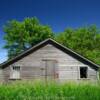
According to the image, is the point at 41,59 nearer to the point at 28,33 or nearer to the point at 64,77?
the point at 64,77

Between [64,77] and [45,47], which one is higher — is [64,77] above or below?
below

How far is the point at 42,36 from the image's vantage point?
54969mm

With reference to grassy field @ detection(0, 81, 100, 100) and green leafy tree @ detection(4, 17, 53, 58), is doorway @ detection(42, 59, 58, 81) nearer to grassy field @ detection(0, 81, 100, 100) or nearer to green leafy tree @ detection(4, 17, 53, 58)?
grassy field @ detection(0, 81, 100, 100)

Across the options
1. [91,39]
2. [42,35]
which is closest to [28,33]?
[42,35]

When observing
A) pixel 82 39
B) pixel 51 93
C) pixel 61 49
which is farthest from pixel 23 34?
pixel 51 93

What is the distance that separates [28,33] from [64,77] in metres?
27.1

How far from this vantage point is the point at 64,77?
28438 mm

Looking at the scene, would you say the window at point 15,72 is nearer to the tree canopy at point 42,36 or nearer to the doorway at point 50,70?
the doorway at point 50,70

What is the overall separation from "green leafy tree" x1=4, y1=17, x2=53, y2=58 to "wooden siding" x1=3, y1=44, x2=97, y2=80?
24735mm

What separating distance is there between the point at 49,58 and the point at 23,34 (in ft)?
86.6

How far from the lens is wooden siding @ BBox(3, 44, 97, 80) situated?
28.3m

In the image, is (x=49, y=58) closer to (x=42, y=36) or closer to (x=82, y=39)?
(x=42, y=36)

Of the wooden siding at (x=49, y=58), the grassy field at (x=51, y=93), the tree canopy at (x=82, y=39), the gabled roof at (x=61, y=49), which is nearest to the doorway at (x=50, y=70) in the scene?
the wooden siding at (x=49, y=58)

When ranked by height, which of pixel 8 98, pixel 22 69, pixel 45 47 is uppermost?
pixel 45 47
